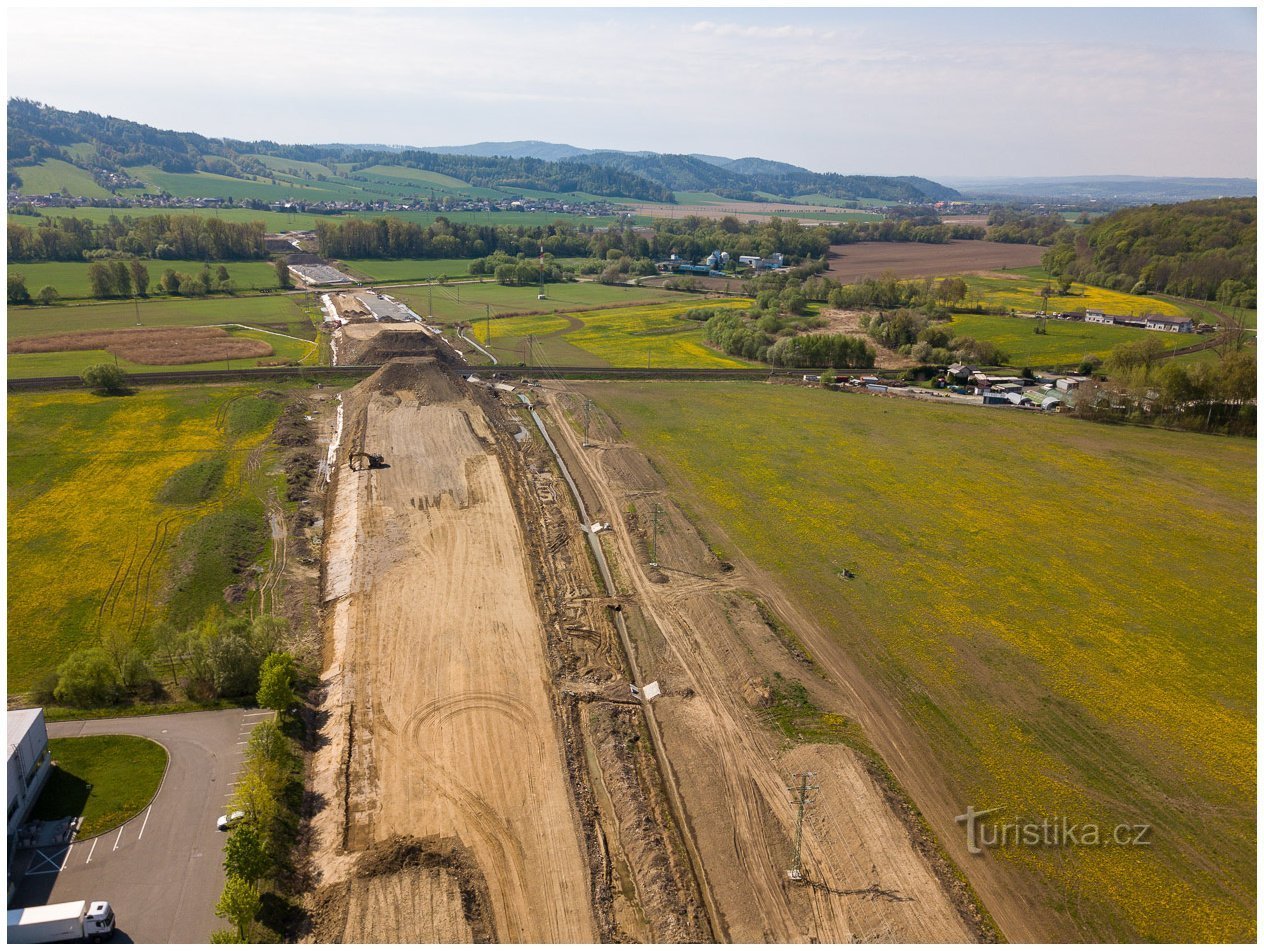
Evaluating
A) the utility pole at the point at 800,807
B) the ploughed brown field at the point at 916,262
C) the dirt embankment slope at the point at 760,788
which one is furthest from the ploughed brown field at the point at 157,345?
the ploughed brown field at the point at 916,262

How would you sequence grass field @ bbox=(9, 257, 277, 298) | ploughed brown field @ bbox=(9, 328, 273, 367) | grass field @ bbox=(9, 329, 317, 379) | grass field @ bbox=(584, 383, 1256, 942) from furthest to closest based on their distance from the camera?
grass field @ bbox=(9, 257, 277, 298) < ploughed brown field @ bbox=(9, 328, 273, 367) < grass field @ bbox=(9, 329, 317, 379) < grass field @ bbox=(584, 383, 1256, 942)

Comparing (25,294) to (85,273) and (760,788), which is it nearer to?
(85,273)

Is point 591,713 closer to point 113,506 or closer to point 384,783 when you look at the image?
point 384,783

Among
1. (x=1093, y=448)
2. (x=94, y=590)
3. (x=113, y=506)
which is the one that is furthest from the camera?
(x=1093, y=448)

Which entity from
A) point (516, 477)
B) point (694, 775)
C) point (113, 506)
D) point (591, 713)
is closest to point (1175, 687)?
point (694, 775)

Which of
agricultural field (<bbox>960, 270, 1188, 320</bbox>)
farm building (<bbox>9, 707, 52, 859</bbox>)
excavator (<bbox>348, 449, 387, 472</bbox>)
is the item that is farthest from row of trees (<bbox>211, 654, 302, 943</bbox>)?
agricultural field (<bbox>960, 270, 1188, 320</bbox>)

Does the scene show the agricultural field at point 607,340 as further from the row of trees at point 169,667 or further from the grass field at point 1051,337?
the row of trees at point 169,667

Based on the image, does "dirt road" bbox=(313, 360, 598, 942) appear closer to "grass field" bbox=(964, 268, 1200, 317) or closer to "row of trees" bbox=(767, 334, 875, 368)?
"row of trees" bbox=(767, 334, 875, 368)
